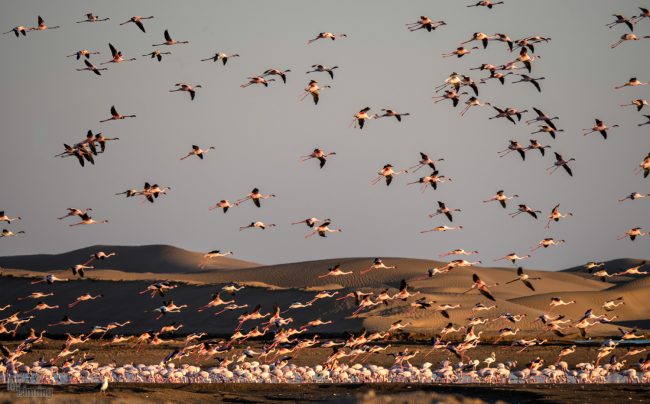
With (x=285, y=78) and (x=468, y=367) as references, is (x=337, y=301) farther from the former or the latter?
(x=285, y=78)

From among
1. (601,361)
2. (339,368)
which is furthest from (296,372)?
(601,361)

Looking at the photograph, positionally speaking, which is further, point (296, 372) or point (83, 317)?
point (83, 317)

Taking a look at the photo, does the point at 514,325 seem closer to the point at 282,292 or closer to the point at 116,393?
the point at 282,292

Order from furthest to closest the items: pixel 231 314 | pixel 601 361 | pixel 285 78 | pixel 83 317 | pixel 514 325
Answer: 1. pixel 83 317
2. pixel 231 314
3. pixel 514 325
4. pixel 601 361
5. pixel 285 78

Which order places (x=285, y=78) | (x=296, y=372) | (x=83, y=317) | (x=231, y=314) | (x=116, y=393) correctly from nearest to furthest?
(x=116, y=393), (x=285, y=78), (x=296, y=372), (x=231, y=314), (x=83, y=317)

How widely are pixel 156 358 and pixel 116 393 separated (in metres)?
20.2

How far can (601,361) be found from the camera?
6594 centimetres

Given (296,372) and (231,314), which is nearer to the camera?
(296,372)

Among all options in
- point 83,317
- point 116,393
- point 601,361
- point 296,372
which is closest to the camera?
point 116,393

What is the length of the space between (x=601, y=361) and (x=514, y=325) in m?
30.3

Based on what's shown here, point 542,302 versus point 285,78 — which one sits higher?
→ point 285,78

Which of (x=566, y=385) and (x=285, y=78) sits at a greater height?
(x=285, y=78)

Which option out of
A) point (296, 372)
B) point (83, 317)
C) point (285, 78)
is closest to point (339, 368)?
point (296, 372)

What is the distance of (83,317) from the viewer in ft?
382
